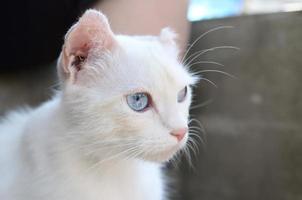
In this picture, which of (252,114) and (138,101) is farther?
(252,114)

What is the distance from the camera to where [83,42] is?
60cm

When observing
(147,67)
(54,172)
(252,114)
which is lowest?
(54,172)

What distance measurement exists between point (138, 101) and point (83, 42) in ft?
0.34

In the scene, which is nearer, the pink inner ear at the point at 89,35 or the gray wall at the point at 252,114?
the pink inner ear at the point at 89,35

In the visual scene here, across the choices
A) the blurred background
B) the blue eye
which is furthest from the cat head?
the blurred background

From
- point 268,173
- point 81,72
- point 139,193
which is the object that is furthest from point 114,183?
point 268,173

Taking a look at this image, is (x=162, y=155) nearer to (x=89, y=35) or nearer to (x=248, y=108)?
(x=89, y=35)

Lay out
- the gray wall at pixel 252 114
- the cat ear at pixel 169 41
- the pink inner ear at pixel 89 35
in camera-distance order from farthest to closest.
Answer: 1. the gray wall at pixel 252 114
2. the cat ear at pixel 169 41
3. the pink inner ear at pixel 89 35

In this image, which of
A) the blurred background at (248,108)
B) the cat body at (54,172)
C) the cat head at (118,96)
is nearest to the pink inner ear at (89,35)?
the cat head at (118,96)

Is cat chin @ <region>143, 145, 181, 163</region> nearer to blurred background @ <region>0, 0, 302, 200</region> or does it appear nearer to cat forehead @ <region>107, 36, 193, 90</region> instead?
cat forehead @ <region>107, 36, 193, 90</region>

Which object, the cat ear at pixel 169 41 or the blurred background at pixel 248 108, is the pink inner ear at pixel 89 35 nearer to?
the cat ear at pixel 169 41

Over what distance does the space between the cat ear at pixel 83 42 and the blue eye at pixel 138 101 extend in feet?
0.25

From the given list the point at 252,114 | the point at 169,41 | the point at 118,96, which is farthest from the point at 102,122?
the point at 252,114

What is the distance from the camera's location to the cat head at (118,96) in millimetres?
587
